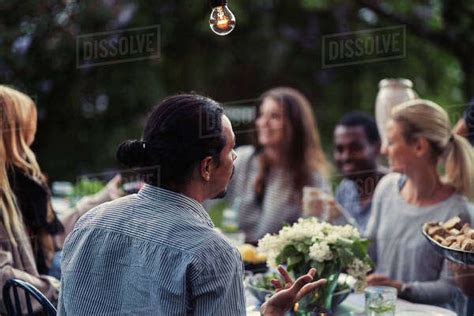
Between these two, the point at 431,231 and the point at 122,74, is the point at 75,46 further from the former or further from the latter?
the point at 431,231

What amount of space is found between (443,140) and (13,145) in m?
1.85

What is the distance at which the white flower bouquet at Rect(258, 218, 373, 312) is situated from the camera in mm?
2623

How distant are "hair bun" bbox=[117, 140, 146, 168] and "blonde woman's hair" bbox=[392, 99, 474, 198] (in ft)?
6.13

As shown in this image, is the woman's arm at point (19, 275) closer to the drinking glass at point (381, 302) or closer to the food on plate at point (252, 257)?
the food on plate at point (252, 257)

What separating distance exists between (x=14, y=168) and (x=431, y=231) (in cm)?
160

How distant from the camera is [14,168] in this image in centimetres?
299

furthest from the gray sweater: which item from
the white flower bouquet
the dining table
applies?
the white flower bouquet

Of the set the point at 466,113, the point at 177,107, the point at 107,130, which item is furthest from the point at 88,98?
the point at 177,107

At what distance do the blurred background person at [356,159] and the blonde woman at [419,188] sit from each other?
68 centimetres

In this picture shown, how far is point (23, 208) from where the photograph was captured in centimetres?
302

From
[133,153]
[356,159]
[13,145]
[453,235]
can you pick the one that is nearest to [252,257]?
[453,235]

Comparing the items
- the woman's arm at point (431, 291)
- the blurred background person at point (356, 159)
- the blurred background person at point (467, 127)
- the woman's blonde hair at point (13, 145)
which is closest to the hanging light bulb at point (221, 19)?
the woman's blonde hair at point (13, 145)

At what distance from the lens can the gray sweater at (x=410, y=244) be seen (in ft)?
10.4

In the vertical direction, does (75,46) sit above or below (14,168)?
Result: above
